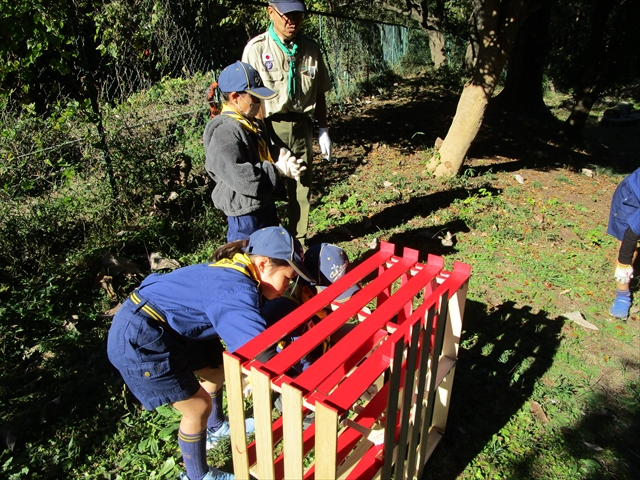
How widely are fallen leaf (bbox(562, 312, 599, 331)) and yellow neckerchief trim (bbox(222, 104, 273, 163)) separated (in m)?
2.59

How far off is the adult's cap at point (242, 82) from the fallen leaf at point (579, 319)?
110 inches

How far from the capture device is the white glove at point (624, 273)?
349 centimetres

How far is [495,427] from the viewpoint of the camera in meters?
2.58

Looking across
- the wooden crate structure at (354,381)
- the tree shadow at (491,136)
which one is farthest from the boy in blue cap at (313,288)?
the tree shadow at (491,136)

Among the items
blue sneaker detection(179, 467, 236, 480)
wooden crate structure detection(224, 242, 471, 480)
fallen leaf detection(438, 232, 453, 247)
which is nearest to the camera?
wooden crate structure detection(224, 242, 471, 480)

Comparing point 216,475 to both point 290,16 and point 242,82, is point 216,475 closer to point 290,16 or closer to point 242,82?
point 242,82

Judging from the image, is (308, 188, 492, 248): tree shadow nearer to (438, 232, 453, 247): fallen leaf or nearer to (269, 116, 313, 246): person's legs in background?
(438, 232, 453, 247): fallen leaf

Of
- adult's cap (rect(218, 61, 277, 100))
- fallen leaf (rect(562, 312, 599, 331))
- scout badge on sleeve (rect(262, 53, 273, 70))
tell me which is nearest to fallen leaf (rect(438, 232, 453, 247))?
fallen leaf (rect(562, 312, 599, 331))

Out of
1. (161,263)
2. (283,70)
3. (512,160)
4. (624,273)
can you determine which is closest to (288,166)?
(283,70)

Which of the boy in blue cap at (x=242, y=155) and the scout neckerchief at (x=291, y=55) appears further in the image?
the scout neckerchief at (x=291, y=55)

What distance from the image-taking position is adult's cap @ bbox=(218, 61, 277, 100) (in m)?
2.51

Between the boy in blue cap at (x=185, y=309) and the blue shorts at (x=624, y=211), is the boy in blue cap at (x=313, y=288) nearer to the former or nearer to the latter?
the boy in blue cap at (x=185, y=309)

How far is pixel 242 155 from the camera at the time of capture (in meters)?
2.55

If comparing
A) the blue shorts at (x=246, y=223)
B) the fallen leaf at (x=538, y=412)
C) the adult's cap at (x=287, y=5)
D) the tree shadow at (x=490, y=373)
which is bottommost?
the fallen leaf at (x=538, y=412)
